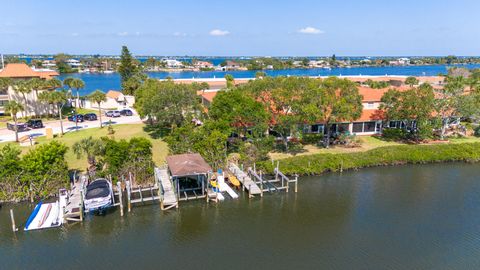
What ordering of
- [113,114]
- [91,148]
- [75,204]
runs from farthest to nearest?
1. [113,114]
2. [91,148]
3. [75,204]

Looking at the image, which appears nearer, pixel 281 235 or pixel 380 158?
pixel 281 235

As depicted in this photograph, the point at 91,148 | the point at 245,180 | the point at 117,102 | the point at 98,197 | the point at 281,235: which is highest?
the point at 91,148

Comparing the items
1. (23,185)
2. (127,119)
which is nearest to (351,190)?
(23,185)

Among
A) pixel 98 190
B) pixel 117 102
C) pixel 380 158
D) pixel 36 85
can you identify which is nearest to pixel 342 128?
pixel 380 158

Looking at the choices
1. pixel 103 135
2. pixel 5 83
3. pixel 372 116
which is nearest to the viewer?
pixel 103 135

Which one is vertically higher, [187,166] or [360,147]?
[187,166]

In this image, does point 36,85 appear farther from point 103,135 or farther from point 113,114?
point 103,135

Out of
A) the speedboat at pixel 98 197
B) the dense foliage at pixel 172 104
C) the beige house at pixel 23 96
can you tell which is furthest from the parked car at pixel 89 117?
the speedboat at pixel 98 197
